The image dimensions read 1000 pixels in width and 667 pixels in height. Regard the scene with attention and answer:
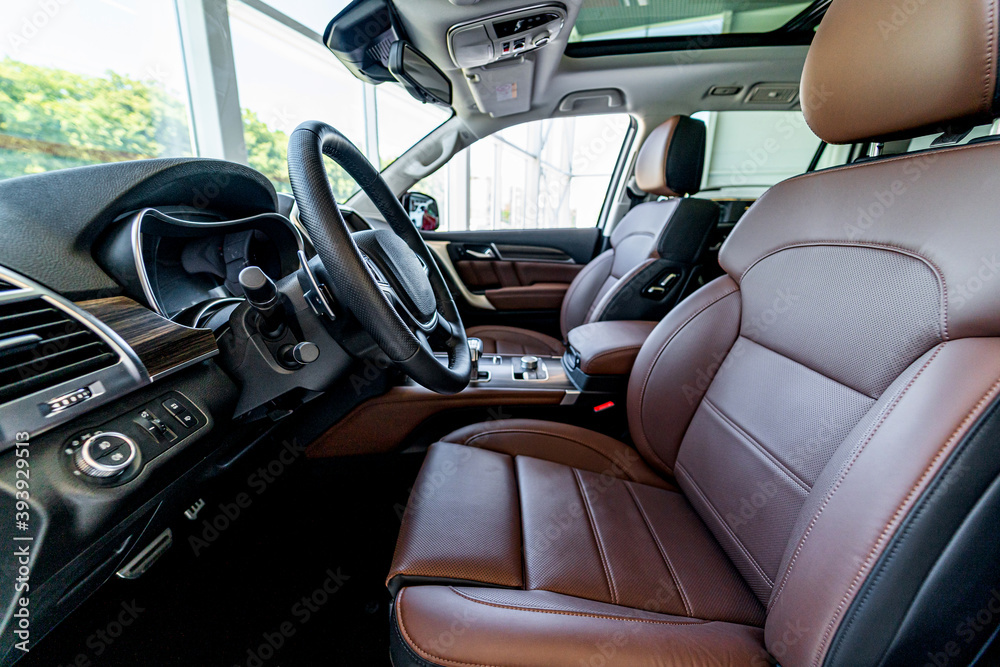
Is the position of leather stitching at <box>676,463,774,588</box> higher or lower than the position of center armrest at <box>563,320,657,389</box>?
lower

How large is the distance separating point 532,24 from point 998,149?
137cm

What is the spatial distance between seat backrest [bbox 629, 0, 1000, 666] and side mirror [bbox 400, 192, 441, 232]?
1.69 meters

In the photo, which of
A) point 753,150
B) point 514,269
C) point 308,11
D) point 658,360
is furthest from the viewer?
point 753,150

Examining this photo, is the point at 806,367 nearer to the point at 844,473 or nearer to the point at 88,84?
the point at 844,473

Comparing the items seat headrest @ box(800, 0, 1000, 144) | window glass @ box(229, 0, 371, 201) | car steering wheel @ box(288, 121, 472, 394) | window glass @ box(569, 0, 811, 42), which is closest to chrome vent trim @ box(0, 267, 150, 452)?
car steering wheel @ box(288, 121, 472, 394)

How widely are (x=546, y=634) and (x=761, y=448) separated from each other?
48 centimetres

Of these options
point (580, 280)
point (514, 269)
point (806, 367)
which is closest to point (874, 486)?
point (806, 367)

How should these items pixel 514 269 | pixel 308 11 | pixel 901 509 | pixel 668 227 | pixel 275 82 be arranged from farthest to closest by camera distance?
pixel 514 269
pixel 275 82
pixel 308 11
pixel 668 227
pixel 901 509

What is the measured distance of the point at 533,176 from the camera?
4.76 meters

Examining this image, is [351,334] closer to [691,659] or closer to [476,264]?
[691,659]

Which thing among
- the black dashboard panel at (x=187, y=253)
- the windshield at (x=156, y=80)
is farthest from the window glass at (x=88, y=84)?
the black dashboard panel at (x=187, y=253)

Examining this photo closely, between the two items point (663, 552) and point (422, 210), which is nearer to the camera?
point (663, 552)

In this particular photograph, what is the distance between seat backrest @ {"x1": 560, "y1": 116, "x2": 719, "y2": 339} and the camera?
1.72 m

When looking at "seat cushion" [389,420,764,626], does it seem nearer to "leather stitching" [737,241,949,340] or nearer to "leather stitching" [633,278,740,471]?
"leather stitching" [633,278,740,471]
